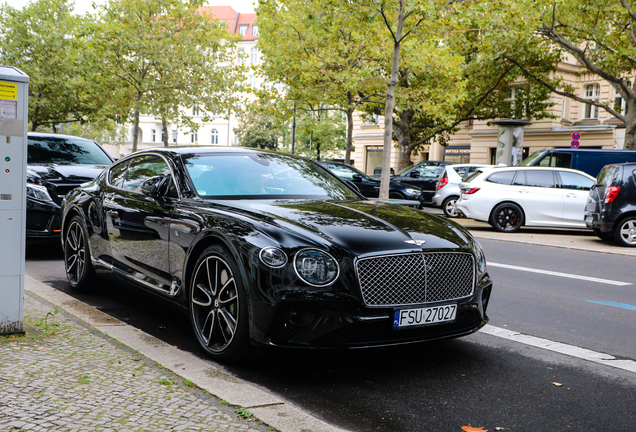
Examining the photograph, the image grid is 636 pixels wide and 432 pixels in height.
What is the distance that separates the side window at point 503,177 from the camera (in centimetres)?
1630

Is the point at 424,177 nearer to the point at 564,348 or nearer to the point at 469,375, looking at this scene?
the point at 564,348

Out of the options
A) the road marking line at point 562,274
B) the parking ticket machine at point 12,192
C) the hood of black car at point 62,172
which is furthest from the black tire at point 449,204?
the parking ticket machine at point 12,192

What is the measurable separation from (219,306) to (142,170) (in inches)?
85.4

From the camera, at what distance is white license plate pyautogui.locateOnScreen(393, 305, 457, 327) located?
13.5ft

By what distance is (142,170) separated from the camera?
6207 mm

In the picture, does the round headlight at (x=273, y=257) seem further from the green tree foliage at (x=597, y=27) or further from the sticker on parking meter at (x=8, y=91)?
the green tree foliage at (x=597, y=27)

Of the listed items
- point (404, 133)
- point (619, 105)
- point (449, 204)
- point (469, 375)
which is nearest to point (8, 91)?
point (469, 375)

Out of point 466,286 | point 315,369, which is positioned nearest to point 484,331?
point 466,286

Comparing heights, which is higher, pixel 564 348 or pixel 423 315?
pixel 423 315

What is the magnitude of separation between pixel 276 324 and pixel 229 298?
52 centimetres

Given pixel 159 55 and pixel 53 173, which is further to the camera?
pixel 159 55

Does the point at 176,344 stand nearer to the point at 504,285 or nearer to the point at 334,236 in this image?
the point at 334,236

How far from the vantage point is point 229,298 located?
4449 mm

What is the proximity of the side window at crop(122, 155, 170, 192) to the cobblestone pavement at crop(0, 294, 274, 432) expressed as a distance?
1.71 meters
